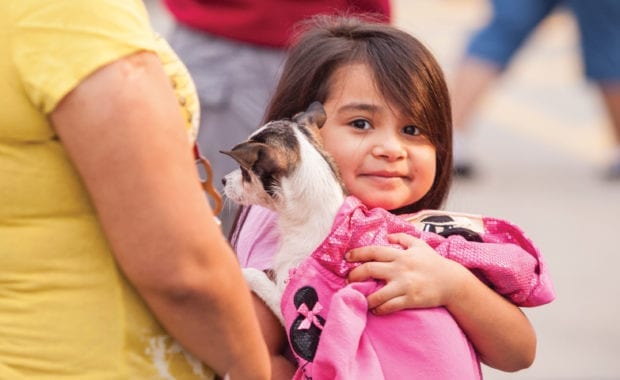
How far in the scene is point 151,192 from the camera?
2.02 m

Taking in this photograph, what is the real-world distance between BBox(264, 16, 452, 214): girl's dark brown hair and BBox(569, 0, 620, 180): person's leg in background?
14.8ft

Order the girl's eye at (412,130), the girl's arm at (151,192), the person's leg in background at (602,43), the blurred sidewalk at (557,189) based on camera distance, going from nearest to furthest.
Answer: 1. the girl's arm at (151,192)
2. the girl's eye at (412,130)
3. the blurred sidewalk at (557,189)
4. the person's leg in background at (602,43)

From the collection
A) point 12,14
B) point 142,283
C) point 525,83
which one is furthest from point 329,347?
point 525,83

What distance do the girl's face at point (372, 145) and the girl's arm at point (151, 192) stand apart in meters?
0.63

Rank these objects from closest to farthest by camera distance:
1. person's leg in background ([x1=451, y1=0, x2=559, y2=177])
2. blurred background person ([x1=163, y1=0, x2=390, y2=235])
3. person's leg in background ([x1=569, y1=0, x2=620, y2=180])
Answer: blurred background person ([x1=163, y1=0, x2=390, y2=235]), person's leg in background ([x1=569, y1=0, x2=620, y2=180]), person's leg in background ([x1=451, y1=0, x2=559, y2=177])

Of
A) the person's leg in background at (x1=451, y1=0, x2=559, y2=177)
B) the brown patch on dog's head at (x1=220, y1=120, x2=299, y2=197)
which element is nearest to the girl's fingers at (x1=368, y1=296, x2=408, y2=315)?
the brown patch on dog's head at (x1=220, y1=120, x2=299, y2=197)

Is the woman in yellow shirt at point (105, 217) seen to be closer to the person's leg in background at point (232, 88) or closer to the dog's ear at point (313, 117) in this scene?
the dog's ear at point (313, 117)

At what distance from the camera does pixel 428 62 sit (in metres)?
2.91

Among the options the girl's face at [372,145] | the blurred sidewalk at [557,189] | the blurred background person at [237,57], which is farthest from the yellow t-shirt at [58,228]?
the blurred background person at [237,57]

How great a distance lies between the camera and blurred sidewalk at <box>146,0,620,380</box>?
587 cm

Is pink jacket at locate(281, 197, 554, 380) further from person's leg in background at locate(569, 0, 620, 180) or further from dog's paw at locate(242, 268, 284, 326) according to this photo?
person's leg in background at locate(569, 0, 620, 180)

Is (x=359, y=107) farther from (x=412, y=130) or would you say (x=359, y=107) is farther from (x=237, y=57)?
(x=237, y=57)

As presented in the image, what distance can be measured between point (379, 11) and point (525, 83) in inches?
322

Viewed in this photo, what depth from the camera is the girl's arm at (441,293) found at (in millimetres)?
2557
